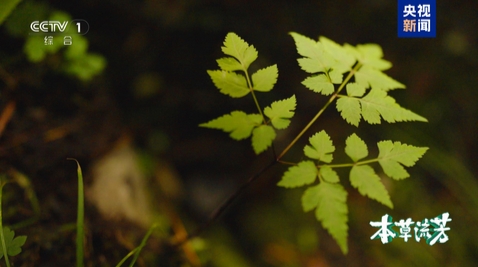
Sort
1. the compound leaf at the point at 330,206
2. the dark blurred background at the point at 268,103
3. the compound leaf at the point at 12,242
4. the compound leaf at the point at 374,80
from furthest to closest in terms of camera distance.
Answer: the dark blurred background at the point at 268,103
the compound leaf at the point at 374,80
the compound leaf at the point at 12,242
the compound leaf at the point at 330,206

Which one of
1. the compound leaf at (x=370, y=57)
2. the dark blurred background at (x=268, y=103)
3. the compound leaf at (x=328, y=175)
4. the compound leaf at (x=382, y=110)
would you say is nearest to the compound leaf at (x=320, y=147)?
the compound leaf at (x=328, y=175)

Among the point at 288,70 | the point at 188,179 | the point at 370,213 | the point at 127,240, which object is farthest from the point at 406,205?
the point at 127,240

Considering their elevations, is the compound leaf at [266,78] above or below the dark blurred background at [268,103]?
above

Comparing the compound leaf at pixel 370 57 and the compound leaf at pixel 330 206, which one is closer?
the compound leaf at pixel 330 206

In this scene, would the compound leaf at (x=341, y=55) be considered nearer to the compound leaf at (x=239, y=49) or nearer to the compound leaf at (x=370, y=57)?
the compound leaf at (x=370, y=57)

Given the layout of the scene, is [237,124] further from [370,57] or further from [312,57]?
[370,57]

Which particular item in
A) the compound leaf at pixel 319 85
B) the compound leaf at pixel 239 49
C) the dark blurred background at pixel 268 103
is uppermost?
the compound leaf at pixel 239 49

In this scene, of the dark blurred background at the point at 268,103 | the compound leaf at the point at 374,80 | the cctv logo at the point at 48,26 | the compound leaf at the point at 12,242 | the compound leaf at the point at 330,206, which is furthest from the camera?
the dark blurred background at the point at 268,103
